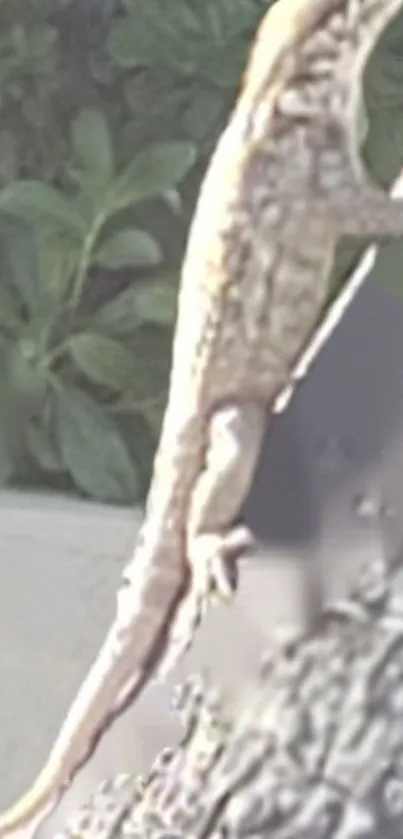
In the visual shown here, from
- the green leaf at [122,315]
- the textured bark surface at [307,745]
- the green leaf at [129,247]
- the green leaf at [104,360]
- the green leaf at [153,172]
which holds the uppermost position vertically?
the green leaf at [153,172]

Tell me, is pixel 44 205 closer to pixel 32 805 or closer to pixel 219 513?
pixel 219 513

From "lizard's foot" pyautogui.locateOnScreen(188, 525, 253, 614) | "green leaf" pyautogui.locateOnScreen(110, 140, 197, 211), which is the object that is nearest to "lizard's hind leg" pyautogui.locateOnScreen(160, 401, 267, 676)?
"lizard's foot" pyautogui.locateOnScreen(188, 525, 253, 614)

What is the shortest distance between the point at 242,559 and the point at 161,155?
21cm

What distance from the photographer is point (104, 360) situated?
612 mm

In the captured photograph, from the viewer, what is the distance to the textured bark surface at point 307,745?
56 cm

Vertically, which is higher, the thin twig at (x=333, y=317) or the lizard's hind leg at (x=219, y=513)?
the thin twig at (x=333, y=317)

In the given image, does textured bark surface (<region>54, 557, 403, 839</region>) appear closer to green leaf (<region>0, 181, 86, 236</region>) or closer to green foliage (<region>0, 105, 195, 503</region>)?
green foliage (<region>0, 105, 195, 503</region>)

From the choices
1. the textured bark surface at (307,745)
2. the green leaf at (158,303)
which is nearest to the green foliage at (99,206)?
the green leaf at (158,303)

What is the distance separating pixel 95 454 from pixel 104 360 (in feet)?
0.16

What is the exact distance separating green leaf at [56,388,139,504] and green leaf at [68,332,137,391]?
13mm

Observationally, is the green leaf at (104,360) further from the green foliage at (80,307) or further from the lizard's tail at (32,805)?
the lizard's tail at (32,805)

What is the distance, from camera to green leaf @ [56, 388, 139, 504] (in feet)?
1.98

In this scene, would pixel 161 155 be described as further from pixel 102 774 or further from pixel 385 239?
pixel 102 774

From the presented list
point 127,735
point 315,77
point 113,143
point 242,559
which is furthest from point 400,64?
point 127,735
